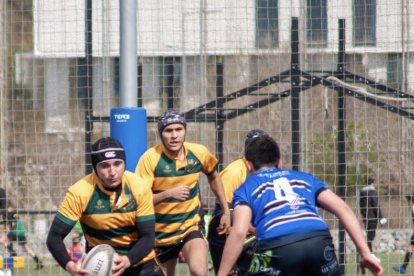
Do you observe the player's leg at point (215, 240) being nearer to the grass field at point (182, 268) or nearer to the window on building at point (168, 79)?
the window on building at point (168, 79)

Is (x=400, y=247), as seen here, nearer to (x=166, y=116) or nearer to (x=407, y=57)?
(x=407, y=57)

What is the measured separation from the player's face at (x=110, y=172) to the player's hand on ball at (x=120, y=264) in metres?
0.52

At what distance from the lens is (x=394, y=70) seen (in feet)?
47.3

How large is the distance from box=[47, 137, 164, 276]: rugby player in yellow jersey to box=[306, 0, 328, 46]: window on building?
6093 mm

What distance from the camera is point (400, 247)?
677 inches

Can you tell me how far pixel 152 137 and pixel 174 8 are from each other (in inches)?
97.6

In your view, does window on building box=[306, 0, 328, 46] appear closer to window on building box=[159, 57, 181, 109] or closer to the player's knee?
window on building box=[159, 57, 181, 109]

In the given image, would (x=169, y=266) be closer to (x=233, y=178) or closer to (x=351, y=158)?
(x=233, y=178)

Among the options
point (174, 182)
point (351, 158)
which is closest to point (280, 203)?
point (174, 182)

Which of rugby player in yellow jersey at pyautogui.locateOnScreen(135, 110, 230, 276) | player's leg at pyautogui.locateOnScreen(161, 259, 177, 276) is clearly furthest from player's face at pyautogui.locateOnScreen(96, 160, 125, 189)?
player's leg at pyautogui.locateOnScreen(161, 259, 177, 276)

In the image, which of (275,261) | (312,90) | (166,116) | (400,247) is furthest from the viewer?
(400,247)

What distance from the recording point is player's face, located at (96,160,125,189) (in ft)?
26.3

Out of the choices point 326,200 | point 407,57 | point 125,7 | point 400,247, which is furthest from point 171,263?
point 400,247

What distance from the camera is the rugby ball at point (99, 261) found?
784 cm
